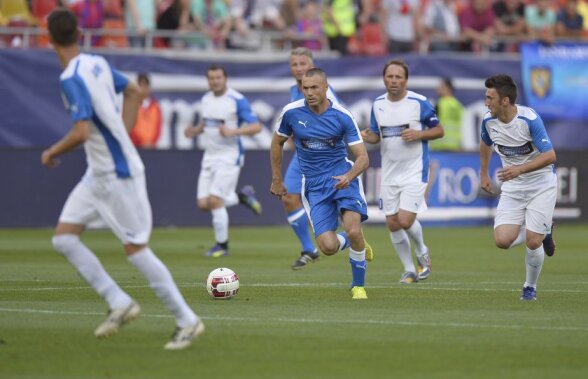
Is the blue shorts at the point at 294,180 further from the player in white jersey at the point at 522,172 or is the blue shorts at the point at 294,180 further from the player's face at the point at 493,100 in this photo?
the player's face at the point at 493,100

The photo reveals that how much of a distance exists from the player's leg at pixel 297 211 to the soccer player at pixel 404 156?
75.4 inches

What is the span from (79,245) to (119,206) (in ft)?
1.67

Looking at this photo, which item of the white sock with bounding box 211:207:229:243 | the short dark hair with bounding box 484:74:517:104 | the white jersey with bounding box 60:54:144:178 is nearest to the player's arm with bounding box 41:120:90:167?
the white jersey with bounding box 60:54:144:178

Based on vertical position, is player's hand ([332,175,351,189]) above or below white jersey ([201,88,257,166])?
above

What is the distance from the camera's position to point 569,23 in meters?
31.5

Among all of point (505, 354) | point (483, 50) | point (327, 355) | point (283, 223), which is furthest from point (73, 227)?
point (483, 50)

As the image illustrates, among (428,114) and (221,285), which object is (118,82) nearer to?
(221,285)

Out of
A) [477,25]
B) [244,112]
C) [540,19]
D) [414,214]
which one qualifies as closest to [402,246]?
[414,214]

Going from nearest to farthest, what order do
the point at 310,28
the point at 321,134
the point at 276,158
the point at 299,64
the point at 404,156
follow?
the point at 321,134 < the point at 276,158 < the point at 404,156 < the point at 299,64 < the point at 310,28

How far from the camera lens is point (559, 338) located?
33.7 ft

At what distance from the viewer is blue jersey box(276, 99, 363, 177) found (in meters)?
13.3

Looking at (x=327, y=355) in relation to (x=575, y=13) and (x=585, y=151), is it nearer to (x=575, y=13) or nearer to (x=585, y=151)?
(x=585, y=151)

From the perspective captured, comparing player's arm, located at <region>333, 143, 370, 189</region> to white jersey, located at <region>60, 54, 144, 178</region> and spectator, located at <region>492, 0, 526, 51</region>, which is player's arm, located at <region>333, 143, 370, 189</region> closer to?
white jersey, located at <region>60, 54, 144, 178</region>

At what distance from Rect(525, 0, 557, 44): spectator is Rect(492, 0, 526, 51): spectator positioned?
0.60 ft
